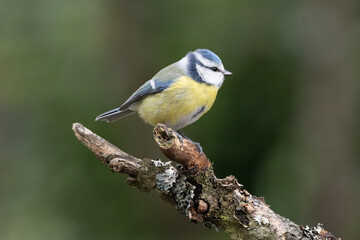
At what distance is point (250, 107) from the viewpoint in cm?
449

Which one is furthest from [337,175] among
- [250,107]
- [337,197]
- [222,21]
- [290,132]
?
[222,21]

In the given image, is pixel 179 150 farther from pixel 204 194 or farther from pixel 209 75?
pixel 209 75

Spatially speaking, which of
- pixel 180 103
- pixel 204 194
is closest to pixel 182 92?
pixel 180 103

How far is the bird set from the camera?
2707 mm

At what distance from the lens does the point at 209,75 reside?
Answer: 2.84 meters

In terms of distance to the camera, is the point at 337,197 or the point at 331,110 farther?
the point at 331,110

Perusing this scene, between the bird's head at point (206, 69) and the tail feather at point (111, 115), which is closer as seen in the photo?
the bird's head at point (206, 69)

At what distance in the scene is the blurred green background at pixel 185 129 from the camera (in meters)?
4.20

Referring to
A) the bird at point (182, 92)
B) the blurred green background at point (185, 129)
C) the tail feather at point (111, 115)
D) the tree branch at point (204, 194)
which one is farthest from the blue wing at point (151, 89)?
the blurred green background at point (185, 129)

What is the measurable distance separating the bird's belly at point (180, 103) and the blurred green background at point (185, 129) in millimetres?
1609

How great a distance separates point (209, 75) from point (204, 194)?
87 cm

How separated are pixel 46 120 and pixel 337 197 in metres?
2.81

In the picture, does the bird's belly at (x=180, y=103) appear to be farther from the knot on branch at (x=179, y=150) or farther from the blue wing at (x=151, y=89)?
the knot on branch at (x=179, y=150)

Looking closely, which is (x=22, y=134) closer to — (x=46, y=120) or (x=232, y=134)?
(x=46, y=120)
